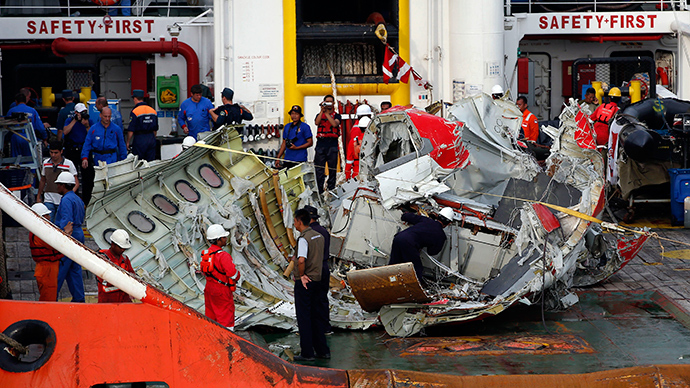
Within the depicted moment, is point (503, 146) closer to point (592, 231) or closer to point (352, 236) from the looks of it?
point (592, 231)

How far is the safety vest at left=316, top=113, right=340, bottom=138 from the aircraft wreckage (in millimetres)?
2666

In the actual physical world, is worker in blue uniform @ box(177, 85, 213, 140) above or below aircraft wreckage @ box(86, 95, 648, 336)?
above

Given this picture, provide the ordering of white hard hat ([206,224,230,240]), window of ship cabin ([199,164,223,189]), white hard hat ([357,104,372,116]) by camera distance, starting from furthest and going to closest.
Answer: white hard hat ([357,104,372,116]), window of ship cabin ([199,164,223,189]), white hard hat ([206,224,230,240])

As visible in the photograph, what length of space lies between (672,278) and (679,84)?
9.11m

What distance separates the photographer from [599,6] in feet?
67.6

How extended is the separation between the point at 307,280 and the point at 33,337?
3036mm

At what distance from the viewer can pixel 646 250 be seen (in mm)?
13031

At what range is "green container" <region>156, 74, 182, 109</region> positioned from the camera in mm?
17703

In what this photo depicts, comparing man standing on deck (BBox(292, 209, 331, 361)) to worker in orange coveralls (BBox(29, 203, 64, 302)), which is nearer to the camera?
man standing on deck (BBox(292, 209, 331, 361))

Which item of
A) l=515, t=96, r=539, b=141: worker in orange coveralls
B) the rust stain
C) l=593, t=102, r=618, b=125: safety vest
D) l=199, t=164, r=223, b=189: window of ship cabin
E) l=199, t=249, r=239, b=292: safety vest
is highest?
l=593, t=102, r=618, b=125: safety vest

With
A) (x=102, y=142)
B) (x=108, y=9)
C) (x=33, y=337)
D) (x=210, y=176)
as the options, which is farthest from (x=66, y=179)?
(x=108, y=9)

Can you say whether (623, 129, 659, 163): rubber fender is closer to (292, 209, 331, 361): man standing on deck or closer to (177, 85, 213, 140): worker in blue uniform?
(177, 85, 213, 140): worker in blue uniform

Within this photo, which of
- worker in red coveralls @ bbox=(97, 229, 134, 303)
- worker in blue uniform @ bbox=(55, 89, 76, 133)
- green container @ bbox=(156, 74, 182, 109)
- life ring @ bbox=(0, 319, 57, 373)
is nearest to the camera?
life ring @ bbox=(0, 319, 57, 373)

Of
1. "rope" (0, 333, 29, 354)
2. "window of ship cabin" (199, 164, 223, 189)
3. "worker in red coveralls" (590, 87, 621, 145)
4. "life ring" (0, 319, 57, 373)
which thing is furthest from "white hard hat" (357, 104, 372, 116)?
"rope" (0, 333, 29, 354)
